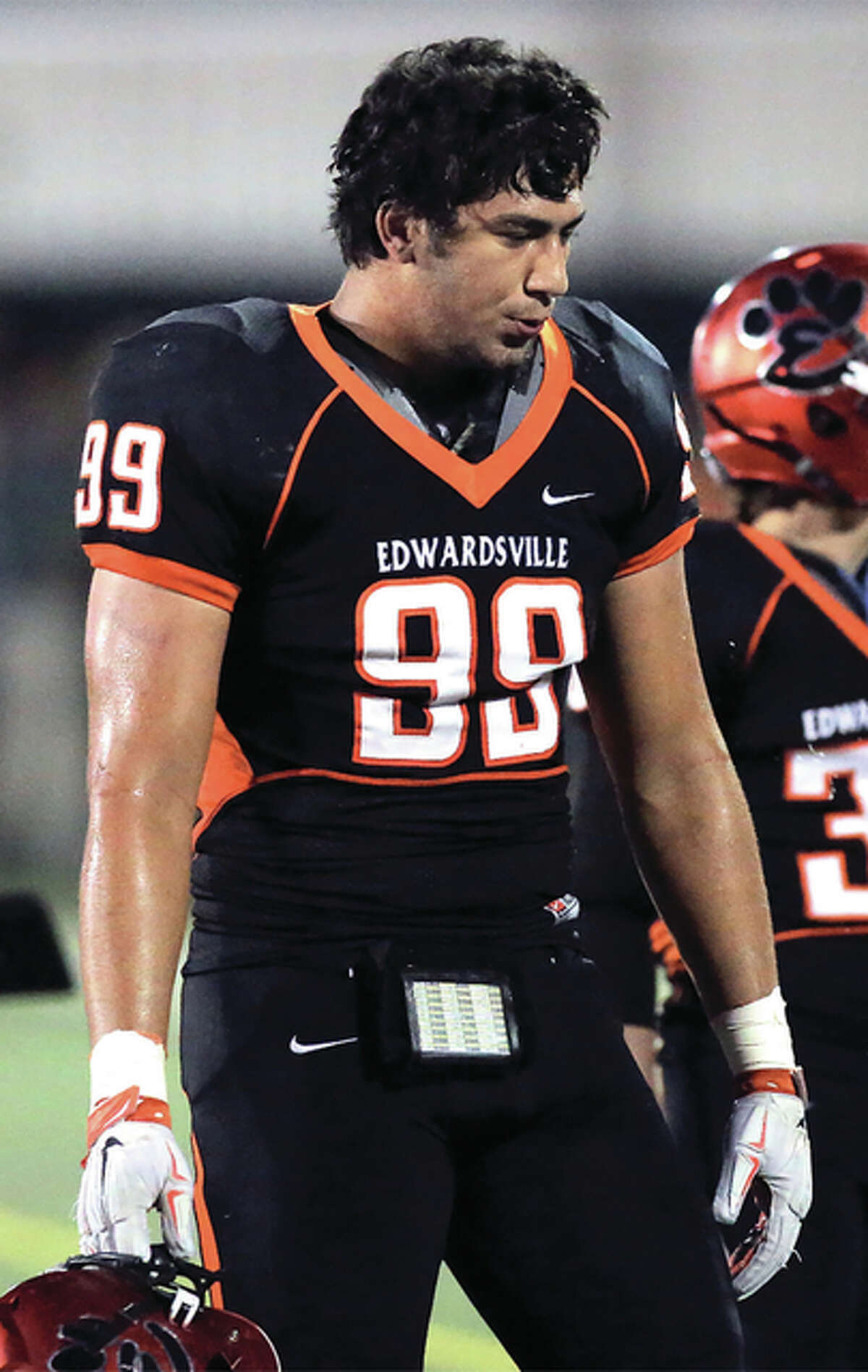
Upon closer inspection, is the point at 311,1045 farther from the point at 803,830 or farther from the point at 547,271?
the point at 803,830

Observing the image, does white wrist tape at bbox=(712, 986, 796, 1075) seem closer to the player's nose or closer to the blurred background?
the player's nose

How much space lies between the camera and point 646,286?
14625mm

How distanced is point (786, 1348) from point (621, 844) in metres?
0.84

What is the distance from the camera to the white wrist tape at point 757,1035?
3074mm

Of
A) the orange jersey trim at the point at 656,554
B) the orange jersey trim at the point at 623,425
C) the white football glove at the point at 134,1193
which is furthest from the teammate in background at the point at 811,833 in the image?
the white football glove at the point at 134,1193

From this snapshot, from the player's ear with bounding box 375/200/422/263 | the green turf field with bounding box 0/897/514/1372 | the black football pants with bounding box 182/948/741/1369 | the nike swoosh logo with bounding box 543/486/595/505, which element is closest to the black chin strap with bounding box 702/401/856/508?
the nike swoosh logo with bounding box 543/486/595/505

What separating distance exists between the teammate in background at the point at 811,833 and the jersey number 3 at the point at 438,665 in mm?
876

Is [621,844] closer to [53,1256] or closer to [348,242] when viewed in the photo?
[348,242]

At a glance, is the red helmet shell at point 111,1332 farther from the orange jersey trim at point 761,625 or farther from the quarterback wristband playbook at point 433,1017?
the orange jersey trim at point 761,625

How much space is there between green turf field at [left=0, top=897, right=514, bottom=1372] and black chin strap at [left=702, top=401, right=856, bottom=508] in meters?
2.16

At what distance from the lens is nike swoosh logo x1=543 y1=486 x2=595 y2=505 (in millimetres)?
2838

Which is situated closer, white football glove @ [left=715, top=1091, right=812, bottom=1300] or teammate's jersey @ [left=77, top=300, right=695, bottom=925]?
teammate's jersey @ [left=77, top=300, right=695, bottom=925]

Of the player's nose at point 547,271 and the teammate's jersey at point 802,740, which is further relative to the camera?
the teammate's jersey at point 802,740

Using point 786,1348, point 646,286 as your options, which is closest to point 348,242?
point 786,1348
